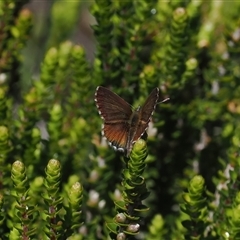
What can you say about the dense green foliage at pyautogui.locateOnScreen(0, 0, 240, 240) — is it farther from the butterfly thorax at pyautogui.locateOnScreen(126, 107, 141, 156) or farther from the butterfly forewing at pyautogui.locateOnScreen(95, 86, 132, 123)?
the butterfly forewing at pyautogui.locateOnScreen(95, 86, 132, 123)

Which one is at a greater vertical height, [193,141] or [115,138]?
[115,138]

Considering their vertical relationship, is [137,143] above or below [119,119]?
above

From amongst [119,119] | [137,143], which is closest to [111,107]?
[119,119]

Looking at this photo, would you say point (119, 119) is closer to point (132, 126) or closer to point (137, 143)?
point (132, 126)

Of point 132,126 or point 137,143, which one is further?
point 132,126

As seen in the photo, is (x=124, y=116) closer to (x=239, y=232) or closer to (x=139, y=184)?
(x=139, y=184)

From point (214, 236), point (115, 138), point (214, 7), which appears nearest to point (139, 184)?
point (115, 138)

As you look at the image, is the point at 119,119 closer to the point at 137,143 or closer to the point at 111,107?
the point at 111,107
